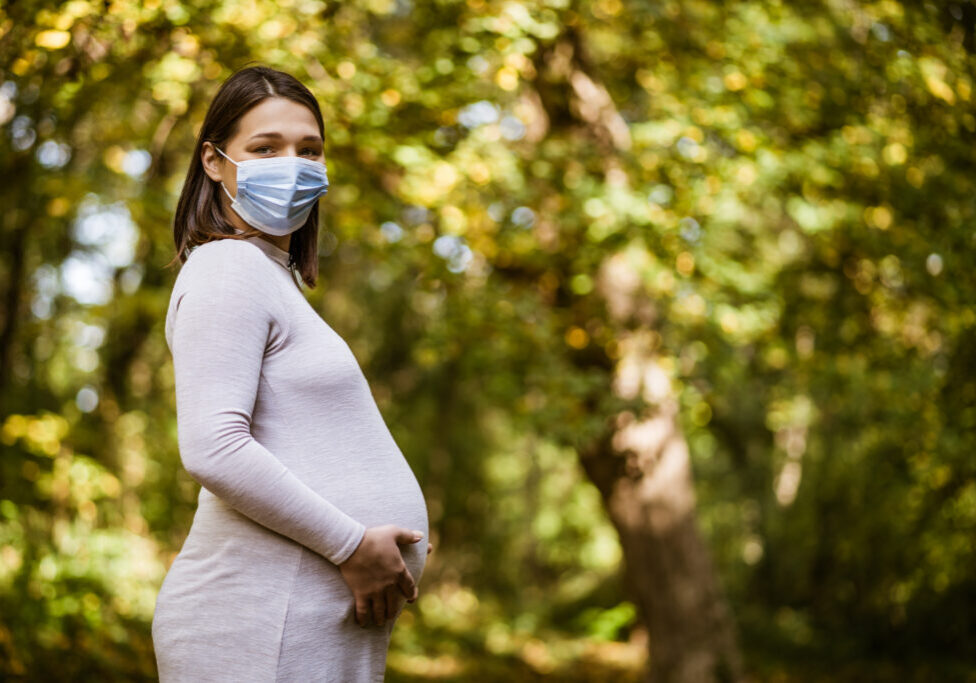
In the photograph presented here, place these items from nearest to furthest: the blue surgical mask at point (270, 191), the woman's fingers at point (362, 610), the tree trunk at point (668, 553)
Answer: the woman's fingers at point (362, 610)
the blue surgical mask at point (270, 191)
the tree trunk at point (668, 553)

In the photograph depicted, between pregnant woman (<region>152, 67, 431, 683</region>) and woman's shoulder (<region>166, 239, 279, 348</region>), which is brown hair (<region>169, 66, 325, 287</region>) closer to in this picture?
pregnant woman (<region>152, 67, 431, 683</region>)

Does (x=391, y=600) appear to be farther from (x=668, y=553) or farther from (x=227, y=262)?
(x=668, y=553)

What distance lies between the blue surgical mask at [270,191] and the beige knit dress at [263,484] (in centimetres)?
13

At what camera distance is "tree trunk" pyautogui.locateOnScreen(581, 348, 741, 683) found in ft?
17.9

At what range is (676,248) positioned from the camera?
15.7ft

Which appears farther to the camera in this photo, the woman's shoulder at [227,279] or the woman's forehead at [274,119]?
the woman's forehead at [274,119]

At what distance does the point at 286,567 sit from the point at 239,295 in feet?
1.55

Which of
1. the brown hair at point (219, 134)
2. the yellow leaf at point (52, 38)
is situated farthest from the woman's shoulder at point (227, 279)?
the yellow leaf at point (52, 38)

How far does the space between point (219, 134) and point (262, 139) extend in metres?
0.10

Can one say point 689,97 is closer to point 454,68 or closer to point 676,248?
point 676,248

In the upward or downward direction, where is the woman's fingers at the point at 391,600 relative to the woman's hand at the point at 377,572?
downward

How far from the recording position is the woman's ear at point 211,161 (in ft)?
5.59

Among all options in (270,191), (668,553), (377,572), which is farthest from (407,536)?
(668,553)

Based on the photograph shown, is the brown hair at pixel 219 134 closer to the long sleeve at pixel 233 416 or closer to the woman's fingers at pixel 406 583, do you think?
the long sleeve at pixel 233 416
